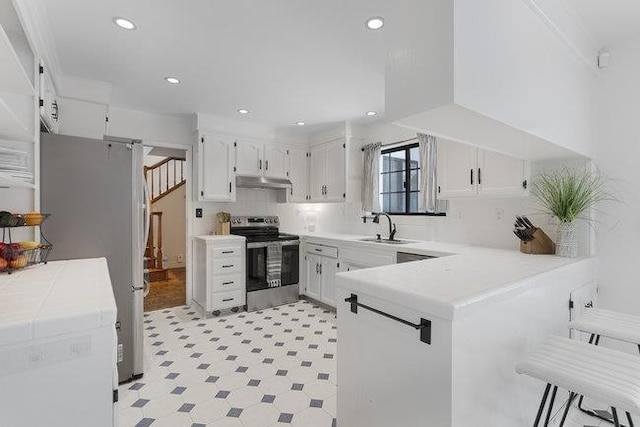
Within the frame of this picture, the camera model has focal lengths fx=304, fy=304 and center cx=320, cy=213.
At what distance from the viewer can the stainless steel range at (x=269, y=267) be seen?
4.02 meters

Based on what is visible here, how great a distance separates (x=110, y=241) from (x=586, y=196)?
11.6ft

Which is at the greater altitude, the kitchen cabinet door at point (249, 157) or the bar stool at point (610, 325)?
the kitchen cabinet door at point (249, 157)

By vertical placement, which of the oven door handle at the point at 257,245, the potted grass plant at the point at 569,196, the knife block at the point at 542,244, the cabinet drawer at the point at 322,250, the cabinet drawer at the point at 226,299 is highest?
the potted grass plant at the point at 569,196

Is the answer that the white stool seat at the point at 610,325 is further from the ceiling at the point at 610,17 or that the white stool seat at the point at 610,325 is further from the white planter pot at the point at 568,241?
the ceiling at the point at 610,17

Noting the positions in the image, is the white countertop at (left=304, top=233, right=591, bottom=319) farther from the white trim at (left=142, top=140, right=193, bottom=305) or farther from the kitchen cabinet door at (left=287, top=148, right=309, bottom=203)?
the white trim at (left=142, top=140, right=193, bottom=305)

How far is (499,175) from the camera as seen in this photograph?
2.60 meters

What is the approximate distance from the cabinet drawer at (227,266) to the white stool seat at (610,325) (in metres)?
3.32

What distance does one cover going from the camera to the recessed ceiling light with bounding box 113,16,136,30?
2008mm

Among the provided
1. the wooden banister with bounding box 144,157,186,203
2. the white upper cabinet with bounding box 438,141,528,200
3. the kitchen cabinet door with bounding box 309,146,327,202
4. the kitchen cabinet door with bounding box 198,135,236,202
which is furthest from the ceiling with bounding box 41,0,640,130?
the wooden banister with bounding box 144,157,186,203

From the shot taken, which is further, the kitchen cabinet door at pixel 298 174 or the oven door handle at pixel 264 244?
the kitchen cabinet door at pixel 298 174

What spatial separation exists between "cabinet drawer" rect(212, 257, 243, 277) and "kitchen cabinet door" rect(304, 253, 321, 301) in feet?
3.13

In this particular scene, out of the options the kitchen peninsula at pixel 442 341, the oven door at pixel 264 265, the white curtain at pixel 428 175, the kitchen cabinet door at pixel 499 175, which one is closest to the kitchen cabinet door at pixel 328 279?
the oven door at pixel 264 265

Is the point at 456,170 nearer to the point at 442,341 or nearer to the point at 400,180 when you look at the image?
the point at 400,180

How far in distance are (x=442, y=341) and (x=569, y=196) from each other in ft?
5.96
